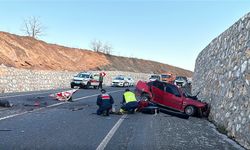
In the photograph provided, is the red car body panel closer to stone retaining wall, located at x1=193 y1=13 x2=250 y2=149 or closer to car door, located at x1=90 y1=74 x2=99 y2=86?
stone retaining wall, located at x1=193 y1=13 x2=250 y2=149

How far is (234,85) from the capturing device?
14.3 meters

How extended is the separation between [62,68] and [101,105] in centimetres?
4846

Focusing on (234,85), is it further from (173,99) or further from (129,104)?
(173,99)

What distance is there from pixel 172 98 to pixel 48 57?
4592 centimetres

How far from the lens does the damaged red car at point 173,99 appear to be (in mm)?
20562

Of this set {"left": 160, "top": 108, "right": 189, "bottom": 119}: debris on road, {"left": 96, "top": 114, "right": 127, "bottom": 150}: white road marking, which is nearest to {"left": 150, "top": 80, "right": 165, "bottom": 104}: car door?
{"left": 160, "top": 108, "right": 189, "bottom": 119}: debris on road

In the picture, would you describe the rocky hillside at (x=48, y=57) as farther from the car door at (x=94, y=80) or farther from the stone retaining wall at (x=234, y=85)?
the stone retaining wall at (x=234, y=85)

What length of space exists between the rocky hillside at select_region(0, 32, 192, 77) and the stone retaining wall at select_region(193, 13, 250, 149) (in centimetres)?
3455

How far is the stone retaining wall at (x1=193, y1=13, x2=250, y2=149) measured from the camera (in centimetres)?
1209

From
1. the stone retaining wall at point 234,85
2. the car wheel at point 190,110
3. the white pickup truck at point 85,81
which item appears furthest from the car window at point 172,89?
the white pickup truck at point 85,81

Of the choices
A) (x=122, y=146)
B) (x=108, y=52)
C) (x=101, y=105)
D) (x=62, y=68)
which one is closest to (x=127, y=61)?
(x=108, y=52)

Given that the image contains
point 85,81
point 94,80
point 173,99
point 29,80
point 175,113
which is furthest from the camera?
point 94,80

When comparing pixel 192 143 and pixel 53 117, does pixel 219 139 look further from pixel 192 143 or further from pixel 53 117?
pixel 53 117

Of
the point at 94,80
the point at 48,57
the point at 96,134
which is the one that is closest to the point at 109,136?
the point at 96,134
